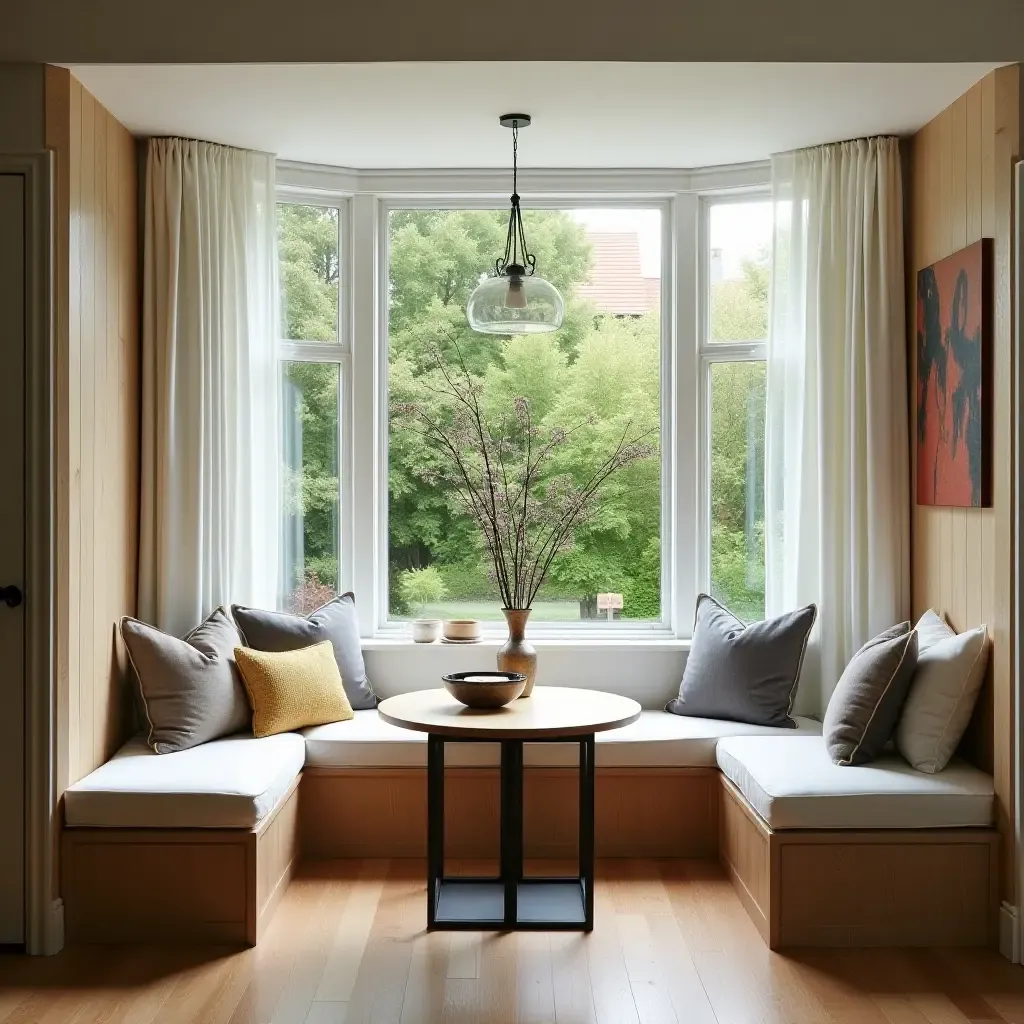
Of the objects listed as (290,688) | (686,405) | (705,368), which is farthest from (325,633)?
(705,368)

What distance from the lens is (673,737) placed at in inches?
163

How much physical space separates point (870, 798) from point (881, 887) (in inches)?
10.7

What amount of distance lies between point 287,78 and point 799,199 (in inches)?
77.7

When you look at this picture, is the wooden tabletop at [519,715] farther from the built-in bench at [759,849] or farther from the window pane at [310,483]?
the window pane at [310,483]

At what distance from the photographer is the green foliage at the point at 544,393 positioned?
4.78 meters

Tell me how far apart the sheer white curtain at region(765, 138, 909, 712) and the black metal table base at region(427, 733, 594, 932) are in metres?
1.28

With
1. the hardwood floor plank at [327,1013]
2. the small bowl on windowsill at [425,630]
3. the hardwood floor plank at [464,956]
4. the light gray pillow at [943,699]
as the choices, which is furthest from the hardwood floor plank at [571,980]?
the small bowl on windowsill at [425,630]

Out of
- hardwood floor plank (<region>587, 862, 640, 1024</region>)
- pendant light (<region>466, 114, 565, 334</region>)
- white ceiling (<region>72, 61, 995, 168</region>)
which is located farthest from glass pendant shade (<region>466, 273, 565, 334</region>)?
hardwood floor plank (<region>587, 862, 640, 1024</region>)

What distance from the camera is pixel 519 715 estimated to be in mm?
3574

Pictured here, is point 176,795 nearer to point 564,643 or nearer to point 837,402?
point 564,643

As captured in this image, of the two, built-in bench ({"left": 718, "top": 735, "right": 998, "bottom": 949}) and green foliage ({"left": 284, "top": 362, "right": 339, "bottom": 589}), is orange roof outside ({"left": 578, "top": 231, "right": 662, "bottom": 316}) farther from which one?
built-in bench ({"left": 718, "top": 735, "right": 998, "bottom": 949})

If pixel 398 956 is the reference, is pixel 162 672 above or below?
above

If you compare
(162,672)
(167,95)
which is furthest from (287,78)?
(162,672)

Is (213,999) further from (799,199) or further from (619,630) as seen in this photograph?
(799,199)
